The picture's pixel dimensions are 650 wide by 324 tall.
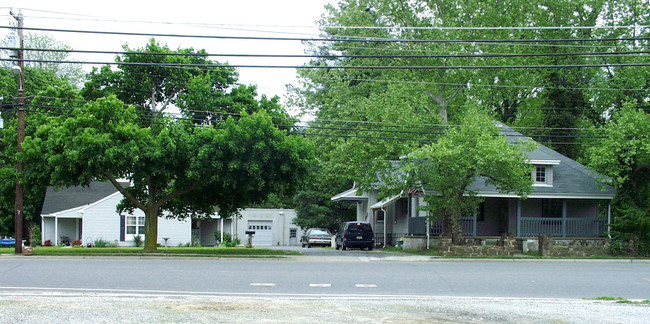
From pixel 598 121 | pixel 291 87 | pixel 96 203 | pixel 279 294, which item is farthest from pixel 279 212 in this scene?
pixel 279 294

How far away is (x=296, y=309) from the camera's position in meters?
11.9

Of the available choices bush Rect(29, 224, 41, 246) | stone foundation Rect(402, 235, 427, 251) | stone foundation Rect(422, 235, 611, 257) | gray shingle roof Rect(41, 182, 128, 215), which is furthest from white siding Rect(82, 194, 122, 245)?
stone foundation Rect(422, 235, 611, 257)

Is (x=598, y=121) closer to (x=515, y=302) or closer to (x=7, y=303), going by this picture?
(x=515, y=302)

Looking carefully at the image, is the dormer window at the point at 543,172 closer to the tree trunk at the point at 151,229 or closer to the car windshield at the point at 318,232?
the car windshield at the point at 318,232

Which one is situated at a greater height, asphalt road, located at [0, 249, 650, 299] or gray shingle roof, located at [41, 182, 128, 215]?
gray shingle roof, located at [41, 182, 128, 215]

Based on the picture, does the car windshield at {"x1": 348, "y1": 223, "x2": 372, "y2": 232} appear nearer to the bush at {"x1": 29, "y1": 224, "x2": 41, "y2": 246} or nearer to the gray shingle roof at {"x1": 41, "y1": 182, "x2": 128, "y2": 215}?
the gray shingle roof at {"x1": 41, "y1": 182, "x2": 128, "y2": 215}

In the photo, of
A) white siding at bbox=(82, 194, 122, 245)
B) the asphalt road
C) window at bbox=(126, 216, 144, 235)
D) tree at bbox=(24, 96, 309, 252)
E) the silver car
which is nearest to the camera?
the asphalt road

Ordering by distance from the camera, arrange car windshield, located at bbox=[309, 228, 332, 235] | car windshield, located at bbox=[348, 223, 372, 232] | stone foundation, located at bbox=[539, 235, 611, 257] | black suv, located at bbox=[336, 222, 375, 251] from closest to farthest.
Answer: stone foundation, located at bbox=[539, 235, 611, 257]
black suv, located at bbox=[336, 222, 375, 251]
car windshield, located at bbox=[348, 223, 372, 232]
car windshield, located at bbox=[309, 228, 332, 235]

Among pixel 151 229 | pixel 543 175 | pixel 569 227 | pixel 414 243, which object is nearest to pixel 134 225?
pixel 151 229

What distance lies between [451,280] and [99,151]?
1515cm

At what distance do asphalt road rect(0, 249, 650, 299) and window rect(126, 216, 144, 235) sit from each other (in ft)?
72.3

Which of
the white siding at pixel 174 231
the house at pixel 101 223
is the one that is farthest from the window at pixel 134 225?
the white siding at pixel 174 231

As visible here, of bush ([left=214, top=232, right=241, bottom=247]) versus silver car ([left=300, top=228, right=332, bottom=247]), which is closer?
bush ([left=214, top=232, right=241, bottom=247])

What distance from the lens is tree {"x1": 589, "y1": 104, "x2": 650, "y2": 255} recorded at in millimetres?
31781
